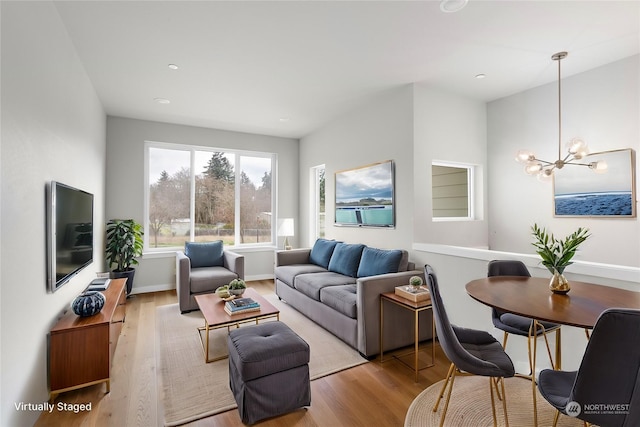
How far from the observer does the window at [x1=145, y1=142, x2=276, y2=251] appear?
512cm

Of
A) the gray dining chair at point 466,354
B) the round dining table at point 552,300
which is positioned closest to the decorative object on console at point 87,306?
the gray dining chair at point 466,354

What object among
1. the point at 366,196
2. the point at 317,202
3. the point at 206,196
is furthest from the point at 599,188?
the point at 206,196

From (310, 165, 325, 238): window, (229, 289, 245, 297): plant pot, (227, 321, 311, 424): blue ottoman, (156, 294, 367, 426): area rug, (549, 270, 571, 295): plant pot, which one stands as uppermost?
(310, 165, 325, 238): window

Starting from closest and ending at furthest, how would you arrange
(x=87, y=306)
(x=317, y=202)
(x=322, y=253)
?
(x=87, y=306), (x=322, y=253), (x=317, y=202)

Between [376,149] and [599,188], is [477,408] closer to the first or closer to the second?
[599,188]

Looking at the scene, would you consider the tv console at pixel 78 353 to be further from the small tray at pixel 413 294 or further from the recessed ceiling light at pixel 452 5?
the recessed ceiling light at pixel 452 5

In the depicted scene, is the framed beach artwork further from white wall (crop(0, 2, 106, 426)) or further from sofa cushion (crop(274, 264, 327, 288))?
white wall (crop(0, 2, 106, 426))

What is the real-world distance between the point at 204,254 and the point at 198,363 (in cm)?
226

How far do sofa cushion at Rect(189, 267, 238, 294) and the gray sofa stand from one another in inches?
29.3

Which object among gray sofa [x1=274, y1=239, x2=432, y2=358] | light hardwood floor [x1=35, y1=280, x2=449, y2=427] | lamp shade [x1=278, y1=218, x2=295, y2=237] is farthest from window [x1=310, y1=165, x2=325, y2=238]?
light hardwood floor [x1=35, y1=280, x2=449, y2=427]

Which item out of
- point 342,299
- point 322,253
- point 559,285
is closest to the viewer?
point 559,285

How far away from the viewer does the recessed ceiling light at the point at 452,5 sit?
2.12 m

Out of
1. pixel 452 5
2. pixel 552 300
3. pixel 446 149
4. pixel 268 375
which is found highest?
pixel 452 5

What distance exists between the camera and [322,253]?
4.52 metres
